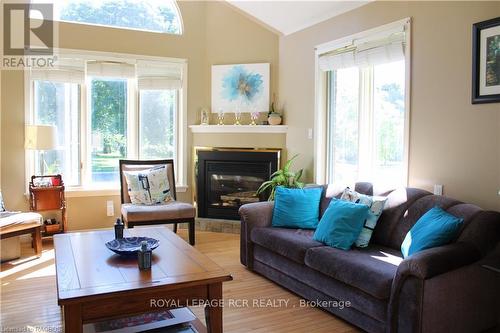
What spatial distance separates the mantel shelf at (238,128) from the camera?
5.22 m

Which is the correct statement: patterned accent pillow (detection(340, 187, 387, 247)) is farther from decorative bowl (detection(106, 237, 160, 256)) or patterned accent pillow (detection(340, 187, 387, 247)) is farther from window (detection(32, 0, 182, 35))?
window (detection(32, 0, 182, 35))

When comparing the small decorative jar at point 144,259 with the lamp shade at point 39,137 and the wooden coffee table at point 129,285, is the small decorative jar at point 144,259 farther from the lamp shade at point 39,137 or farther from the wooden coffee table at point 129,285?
the lamp shade at point 39,137

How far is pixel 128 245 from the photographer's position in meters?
2.77

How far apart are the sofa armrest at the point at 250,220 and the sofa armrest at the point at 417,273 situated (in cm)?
162

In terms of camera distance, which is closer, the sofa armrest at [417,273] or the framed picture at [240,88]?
the sofa armrest at [417,273]

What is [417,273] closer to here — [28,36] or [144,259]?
[144,259]

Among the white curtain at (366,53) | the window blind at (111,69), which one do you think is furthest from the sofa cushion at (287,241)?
the window blind at (111,69)

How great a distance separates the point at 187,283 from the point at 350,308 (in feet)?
3.73

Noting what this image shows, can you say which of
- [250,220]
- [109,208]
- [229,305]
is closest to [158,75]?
[109,208]

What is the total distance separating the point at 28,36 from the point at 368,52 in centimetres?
369

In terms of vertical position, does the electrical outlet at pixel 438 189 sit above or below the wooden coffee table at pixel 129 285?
above

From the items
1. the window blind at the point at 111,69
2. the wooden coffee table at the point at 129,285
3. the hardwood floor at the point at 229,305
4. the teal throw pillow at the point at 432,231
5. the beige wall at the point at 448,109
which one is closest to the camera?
the wooden coffee table at the point at 129,285

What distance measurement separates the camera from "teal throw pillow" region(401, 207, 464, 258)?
100 inches

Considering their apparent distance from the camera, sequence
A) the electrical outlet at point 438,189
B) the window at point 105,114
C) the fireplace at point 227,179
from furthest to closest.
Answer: the fireplace at point 227,179, the window at point 105,114, the electrical outlet at point 438,189
